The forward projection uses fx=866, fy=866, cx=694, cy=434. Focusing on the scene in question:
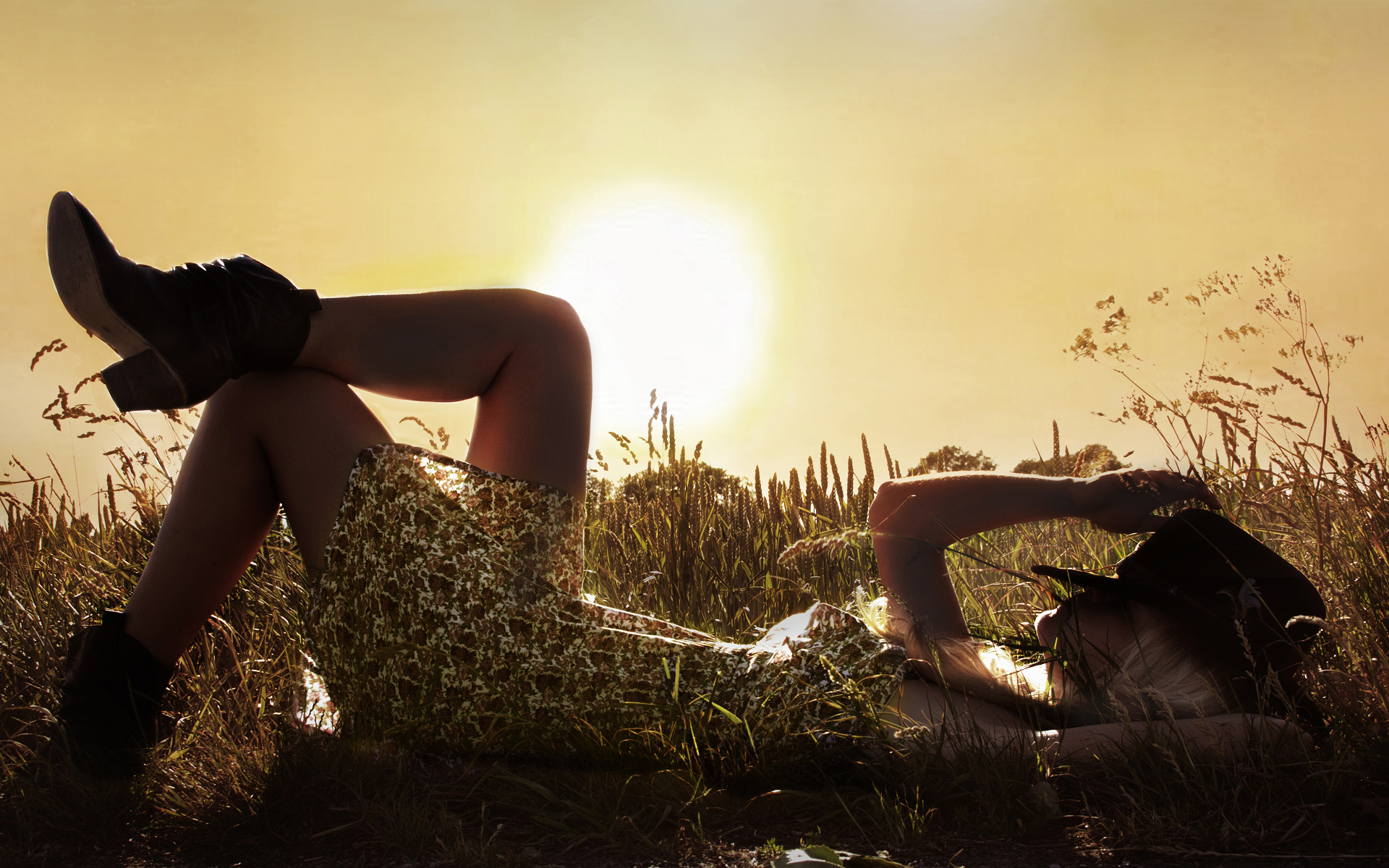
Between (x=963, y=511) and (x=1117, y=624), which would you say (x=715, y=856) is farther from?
(x=1117, y=624)

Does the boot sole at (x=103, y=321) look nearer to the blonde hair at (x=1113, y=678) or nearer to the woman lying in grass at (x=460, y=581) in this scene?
the woman lying in grass at (x=460, y=581)

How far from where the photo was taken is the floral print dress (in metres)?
1.93

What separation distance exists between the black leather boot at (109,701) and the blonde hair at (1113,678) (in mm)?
1770

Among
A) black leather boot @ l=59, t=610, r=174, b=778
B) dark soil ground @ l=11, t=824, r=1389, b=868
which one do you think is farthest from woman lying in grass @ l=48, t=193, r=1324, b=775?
dark soil ground @ l=11, t=824, r=1389, b=868

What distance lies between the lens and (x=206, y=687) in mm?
2219

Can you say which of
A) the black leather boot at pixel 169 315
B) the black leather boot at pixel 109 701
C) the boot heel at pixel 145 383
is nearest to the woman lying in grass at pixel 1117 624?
the black leather boot at pixel 169 315

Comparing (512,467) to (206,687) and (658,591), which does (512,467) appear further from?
(658,591)

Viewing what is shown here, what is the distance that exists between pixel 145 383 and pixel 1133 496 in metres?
2.21

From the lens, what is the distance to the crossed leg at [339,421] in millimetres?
1966

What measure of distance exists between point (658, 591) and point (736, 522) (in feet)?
1.77

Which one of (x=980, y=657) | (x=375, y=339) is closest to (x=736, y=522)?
(x=980, y=657)

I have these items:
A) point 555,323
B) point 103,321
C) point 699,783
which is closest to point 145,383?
point 103,321

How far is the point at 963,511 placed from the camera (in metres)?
2.02

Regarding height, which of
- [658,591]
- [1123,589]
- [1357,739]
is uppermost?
[658,591]
